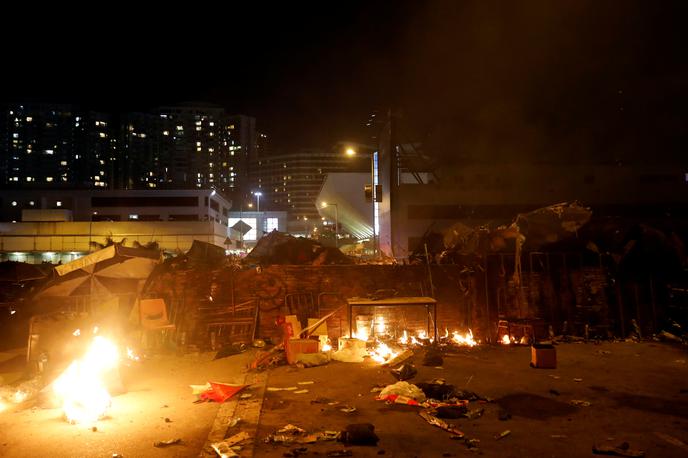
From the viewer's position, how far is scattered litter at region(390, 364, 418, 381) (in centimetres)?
948

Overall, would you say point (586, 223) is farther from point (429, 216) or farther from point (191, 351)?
point (429, 216)

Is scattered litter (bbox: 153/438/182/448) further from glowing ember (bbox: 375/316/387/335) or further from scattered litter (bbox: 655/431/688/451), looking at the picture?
glowing ember (bbox: 375/316/387/335)

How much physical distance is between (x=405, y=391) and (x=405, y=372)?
130 cm

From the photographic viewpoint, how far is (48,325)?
10.3 meters

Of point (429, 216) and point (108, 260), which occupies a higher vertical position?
point (429, 216)

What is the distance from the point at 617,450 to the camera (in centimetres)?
591

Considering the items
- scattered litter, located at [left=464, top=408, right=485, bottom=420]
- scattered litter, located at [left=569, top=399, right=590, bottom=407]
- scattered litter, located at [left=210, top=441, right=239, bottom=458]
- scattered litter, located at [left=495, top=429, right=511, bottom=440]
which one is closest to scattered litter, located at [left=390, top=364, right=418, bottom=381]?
scattered litter, located at [left=464, top=408, right=485, bottom=420]

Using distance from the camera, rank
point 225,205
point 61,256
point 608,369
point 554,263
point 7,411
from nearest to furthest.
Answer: point 7,411
point 608,369
point 554,263
point 61,256
point 225,205

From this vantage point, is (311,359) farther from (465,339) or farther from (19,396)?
(19,396)

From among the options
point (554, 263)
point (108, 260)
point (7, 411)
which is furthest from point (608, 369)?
point (108, 260)

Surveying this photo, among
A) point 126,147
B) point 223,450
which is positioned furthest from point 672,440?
point 126,147

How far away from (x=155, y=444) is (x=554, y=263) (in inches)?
459

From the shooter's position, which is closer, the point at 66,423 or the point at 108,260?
the point at 66,423

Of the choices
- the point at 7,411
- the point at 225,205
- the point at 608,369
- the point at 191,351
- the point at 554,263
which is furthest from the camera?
the point at 225,205
